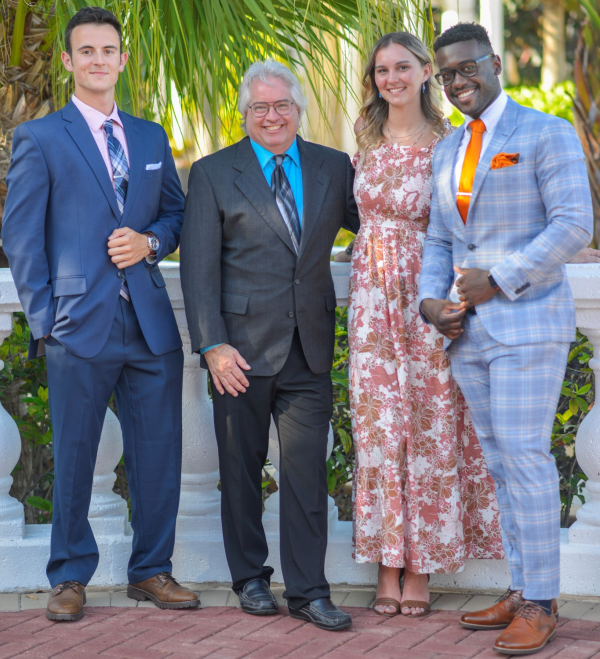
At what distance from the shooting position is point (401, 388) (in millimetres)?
3309

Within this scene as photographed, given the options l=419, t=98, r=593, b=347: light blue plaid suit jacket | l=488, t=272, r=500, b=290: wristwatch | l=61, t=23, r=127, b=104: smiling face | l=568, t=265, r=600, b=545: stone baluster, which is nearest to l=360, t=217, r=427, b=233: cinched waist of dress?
l=419, t=98, r=593, b=347: light blue plaid suit jacket

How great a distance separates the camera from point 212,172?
328 centimetres

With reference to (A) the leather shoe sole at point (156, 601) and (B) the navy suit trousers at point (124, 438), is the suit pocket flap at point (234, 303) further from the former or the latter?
(A) the leather shoe sole at point (156, 601)

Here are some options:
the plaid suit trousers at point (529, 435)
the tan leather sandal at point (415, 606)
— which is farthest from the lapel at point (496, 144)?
the tan leather sandal at point (415, 606)

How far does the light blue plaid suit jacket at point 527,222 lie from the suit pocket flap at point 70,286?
1274 millimetres

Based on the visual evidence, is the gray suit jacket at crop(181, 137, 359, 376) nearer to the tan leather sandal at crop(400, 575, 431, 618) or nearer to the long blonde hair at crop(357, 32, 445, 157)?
the long blonde hair at crop(357, 32, 445, 157)

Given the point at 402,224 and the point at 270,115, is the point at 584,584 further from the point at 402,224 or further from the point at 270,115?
the point at 270,115

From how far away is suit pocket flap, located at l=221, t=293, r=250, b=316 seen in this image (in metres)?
3.26

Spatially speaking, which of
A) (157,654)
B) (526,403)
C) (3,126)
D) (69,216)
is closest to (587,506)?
(526,403)

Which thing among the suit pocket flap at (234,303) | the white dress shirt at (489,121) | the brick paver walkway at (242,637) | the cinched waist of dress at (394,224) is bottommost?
the brick paver walkway at (242,637)

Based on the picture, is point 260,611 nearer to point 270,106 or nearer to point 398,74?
point 270,106

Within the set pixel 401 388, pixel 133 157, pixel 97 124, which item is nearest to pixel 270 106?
pixel 133 157

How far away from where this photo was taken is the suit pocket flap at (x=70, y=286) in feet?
10.4

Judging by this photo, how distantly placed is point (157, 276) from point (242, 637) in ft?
4.37
